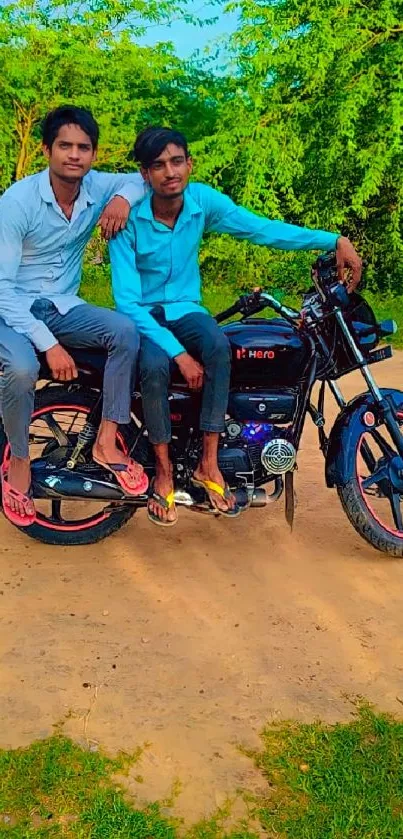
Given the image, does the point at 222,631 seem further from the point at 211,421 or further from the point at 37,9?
the point at 37,9

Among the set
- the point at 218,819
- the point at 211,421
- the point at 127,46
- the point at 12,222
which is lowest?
the point at 218,819

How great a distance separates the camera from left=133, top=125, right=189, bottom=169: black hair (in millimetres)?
3510

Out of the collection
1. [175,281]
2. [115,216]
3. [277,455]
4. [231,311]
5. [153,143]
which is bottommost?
[277,455]

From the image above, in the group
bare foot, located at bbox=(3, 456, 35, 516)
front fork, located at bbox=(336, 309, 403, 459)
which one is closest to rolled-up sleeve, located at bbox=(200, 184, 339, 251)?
front fork, located at bbox=(336, 309, 403, 459)

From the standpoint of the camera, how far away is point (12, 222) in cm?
346

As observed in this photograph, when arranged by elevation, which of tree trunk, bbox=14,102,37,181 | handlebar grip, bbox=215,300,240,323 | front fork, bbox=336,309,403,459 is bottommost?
front fork, bbox=336,309,403,459

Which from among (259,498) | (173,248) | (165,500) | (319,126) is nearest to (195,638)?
(165,500)

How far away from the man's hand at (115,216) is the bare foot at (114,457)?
33.8 inches

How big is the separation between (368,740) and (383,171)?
990cm

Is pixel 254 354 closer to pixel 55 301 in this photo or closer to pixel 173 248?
pixel 173 248

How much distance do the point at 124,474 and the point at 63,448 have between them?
371 millimetres

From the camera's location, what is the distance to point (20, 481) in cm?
364

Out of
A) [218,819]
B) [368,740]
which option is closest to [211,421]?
[368,740]

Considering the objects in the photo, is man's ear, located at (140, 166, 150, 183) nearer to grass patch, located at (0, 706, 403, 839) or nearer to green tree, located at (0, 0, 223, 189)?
grass patch, located at (0, 706, 403, 839)
